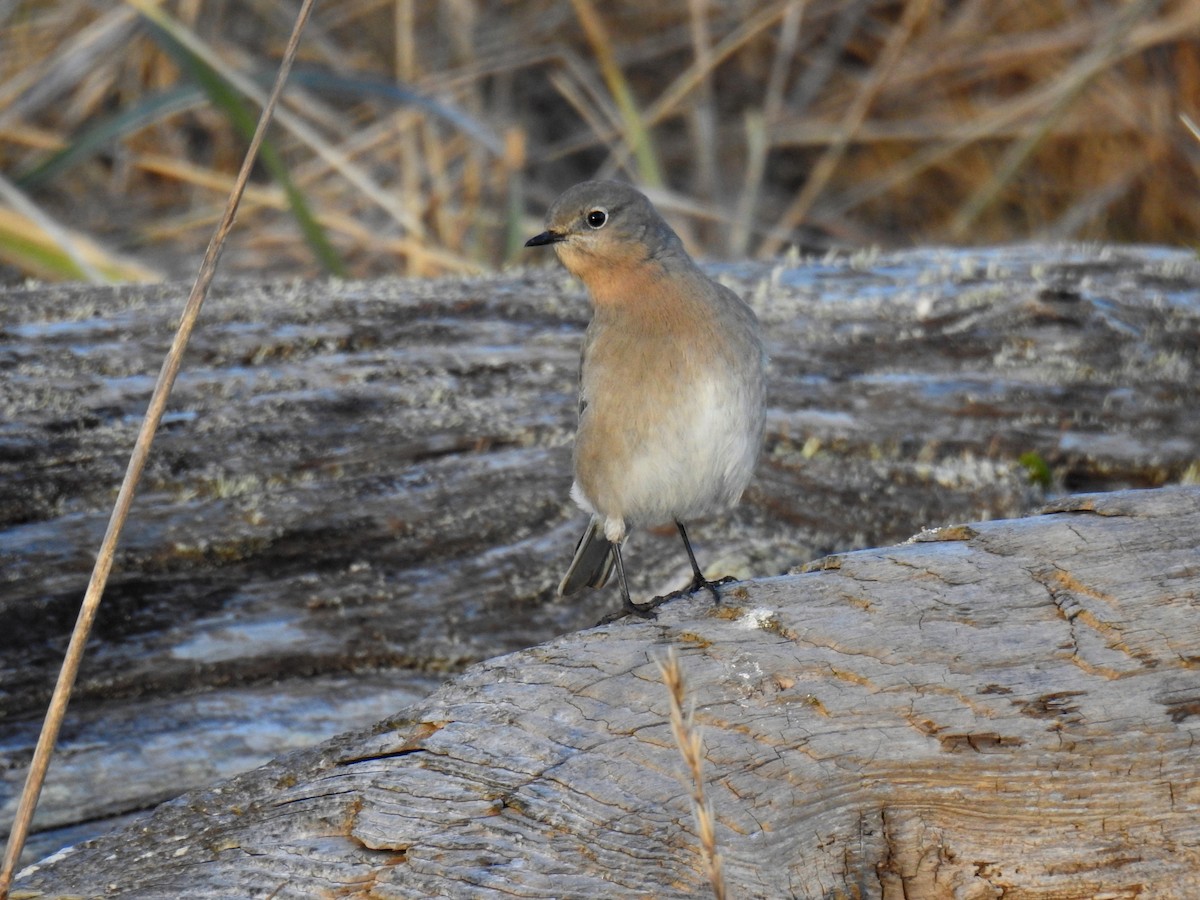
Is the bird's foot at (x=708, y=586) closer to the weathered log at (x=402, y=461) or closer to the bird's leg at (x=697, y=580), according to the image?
the bird's leg at (x=697, y=580)

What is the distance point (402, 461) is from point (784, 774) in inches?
72.2

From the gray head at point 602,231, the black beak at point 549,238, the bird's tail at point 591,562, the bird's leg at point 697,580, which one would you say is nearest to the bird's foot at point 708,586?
the bird's leg at point 697,580

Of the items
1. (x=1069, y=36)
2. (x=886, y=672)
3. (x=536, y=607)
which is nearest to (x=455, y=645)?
(x=536, y=607)

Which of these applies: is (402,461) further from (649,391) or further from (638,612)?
(638,612)

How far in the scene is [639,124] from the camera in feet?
21.9

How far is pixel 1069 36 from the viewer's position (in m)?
7.31

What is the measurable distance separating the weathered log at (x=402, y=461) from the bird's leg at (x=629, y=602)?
0.70 ft

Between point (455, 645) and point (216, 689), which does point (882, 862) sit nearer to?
point (455, 645)

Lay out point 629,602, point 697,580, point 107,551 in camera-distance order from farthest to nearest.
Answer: point 697,580
point 629,602
point 107,551

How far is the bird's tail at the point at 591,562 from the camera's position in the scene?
12.1ft

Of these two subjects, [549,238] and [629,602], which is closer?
[629,602]

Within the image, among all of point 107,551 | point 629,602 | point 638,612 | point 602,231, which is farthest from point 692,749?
point 602,231

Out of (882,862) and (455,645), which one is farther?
(455,645)

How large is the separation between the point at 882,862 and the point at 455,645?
1525mm
